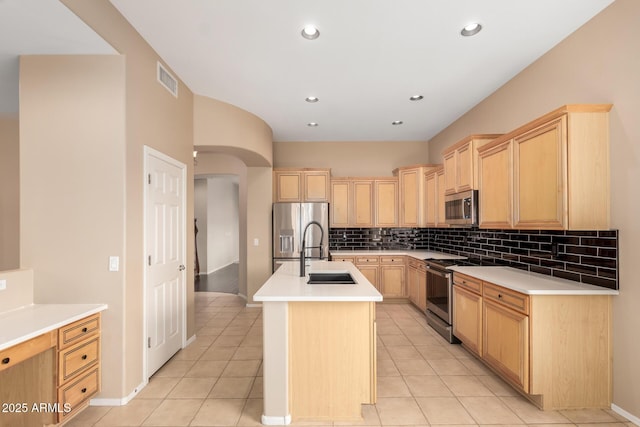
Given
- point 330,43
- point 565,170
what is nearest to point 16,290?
point 330,43

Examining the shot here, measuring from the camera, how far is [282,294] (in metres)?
2.16

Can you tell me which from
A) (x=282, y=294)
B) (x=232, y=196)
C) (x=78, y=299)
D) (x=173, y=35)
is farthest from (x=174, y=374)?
(x=232, y=196)

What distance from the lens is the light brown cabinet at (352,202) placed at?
5586 mm

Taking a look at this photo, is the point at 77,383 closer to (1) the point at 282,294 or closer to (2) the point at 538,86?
(1) the point at 282,294

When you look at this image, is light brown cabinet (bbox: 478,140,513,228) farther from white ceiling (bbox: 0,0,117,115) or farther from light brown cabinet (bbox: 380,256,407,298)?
white ceiling (bbox: 0,0,117,115)

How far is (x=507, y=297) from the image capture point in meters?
2.55

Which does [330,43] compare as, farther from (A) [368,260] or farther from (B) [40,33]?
(A) [368,260]

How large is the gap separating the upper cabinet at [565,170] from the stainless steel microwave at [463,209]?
0.69m

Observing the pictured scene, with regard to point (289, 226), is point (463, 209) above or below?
above

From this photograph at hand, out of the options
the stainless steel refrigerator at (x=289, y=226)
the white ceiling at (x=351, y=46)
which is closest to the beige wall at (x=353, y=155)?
the stainless steel refrigerator at (x=289, y=226)

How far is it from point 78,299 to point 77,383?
1.98 feet

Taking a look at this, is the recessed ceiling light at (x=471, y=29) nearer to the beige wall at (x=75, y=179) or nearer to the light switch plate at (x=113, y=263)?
the beige wall at (x=75, y=179)

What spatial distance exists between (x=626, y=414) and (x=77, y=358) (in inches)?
151

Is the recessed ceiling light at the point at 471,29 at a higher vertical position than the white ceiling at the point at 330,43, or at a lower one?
lower
